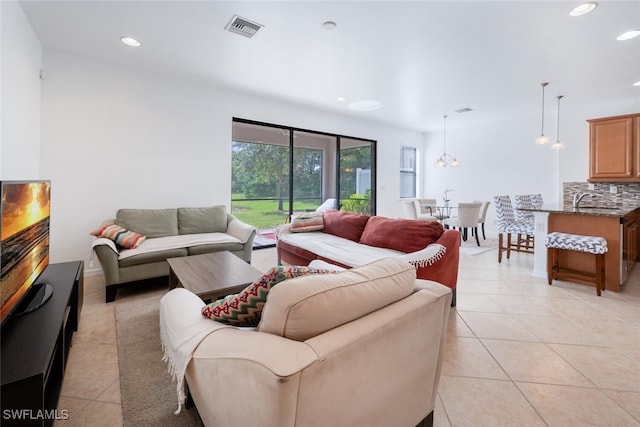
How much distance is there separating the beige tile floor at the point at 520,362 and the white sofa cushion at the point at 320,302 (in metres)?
0.88

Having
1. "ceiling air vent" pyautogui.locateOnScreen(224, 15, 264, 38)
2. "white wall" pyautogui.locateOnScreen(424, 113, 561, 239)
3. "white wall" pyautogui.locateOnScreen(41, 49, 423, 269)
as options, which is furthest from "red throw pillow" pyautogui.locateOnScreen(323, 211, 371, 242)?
"white wall" pyautogui.locateOnScreen(424, 113, 561, 239)

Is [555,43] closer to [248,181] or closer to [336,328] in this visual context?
[336,328]

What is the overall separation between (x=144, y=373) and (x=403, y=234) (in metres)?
2.31

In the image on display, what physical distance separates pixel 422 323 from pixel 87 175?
4.17m

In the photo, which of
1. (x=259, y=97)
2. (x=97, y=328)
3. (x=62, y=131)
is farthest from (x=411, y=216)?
(x=62, y=131)

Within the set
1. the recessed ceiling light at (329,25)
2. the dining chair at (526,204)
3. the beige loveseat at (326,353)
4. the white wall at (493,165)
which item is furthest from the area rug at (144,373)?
the white wall at (493,165)

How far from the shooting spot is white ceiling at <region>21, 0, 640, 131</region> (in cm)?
250

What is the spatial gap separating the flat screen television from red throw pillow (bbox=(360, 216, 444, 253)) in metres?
2.64

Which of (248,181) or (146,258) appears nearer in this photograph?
(146,258)

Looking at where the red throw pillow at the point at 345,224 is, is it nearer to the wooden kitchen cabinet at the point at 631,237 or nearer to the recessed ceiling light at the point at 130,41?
the recessed ceiling light at the point at 130,41

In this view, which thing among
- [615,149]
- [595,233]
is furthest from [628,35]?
[615,149]

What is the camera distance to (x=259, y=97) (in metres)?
4.86

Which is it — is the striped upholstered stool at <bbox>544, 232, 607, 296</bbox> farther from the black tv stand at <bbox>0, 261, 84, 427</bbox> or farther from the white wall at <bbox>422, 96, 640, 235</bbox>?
the black tv stand at <bbox>0, 261, 84, 427</bbox>

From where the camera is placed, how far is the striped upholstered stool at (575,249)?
2.99m
